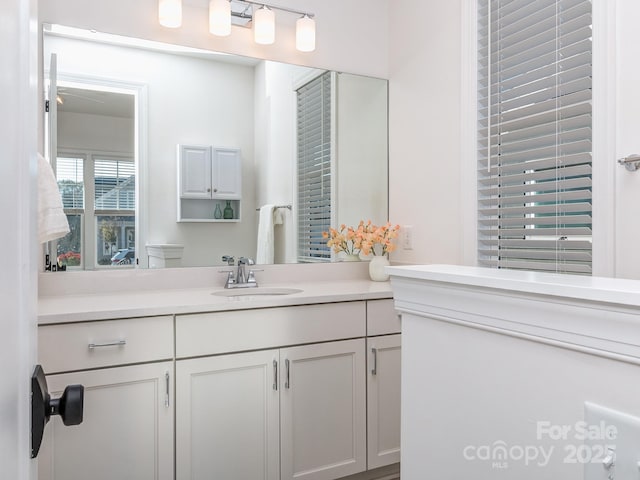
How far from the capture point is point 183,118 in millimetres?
2164

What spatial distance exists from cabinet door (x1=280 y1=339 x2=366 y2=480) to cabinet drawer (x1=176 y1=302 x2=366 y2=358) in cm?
5

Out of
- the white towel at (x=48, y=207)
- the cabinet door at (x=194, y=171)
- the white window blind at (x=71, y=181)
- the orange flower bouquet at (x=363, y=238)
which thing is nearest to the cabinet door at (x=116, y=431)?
the white towel at (x=48, y=207)

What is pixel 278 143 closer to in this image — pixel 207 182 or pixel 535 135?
pixel 207 182

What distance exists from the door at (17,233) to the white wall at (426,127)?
6.13 feet

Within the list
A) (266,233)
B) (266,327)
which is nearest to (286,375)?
(266,327)

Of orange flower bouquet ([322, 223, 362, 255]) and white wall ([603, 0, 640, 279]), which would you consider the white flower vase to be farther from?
white wall ([603, 0, 640, 279])

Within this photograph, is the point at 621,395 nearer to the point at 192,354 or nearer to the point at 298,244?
→ the point at 192,354

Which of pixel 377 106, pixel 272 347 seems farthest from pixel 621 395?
pixel 377 106

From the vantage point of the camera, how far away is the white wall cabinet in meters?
2.17

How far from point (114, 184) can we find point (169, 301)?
2.18ft

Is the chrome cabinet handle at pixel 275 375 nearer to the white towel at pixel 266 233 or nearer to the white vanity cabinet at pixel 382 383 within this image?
the white vanity cabinet at pixel 382 383

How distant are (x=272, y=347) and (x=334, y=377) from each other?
31cm

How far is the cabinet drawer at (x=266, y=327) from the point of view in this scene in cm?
161

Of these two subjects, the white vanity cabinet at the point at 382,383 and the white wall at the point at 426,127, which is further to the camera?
the white wall at the point at 426,127
